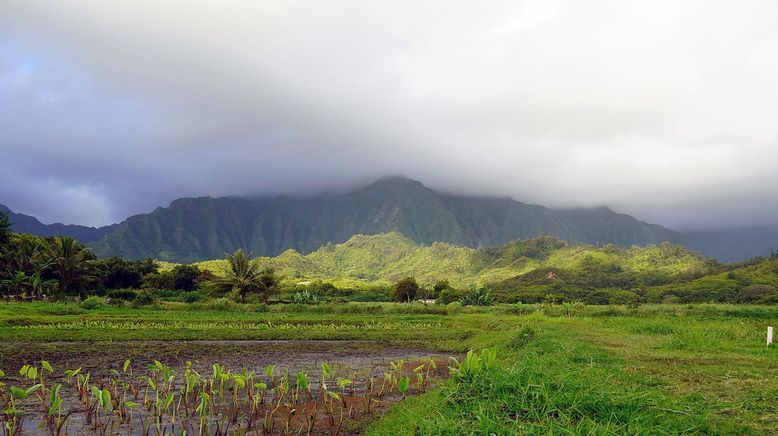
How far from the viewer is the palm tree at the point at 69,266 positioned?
52.4 meters

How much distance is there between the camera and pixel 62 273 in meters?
52.9

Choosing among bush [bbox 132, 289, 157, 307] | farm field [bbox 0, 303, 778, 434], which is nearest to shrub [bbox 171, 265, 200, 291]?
bush [bbox 132, 289, 157, 307]

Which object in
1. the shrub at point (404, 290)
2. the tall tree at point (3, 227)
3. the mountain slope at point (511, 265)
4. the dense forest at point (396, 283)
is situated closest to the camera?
the tall tree at point (3, 227)

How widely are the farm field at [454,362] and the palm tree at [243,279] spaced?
7276 millimetres

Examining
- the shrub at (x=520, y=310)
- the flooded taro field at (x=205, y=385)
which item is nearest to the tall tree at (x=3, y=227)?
the flooded taro field at (x=205, y=385)

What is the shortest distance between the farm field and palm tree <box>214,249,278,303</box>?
728 centimetres

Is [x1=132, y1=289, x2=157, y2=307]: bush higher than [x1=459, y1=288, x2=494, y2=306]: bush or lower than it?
higher

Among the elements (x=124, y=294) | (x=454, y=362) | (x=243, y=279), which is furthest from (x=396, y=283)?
(x=454, y=362)

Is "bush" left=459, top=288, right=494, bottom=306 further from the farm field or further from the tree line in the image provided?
the tree line

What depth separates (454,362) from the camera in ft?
70.2

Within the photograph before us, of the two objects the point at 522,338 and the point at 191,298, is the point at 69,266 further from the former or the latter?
the point at 522,338

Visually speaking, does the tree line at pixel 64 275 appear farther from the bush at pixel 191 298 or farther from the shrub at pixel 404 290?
the shrub at pixel 404 290

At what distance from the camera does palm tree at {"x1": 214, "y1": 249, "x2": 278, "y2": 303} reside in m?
55.7

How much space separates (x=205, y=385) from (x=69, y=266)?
49201 millimetres
